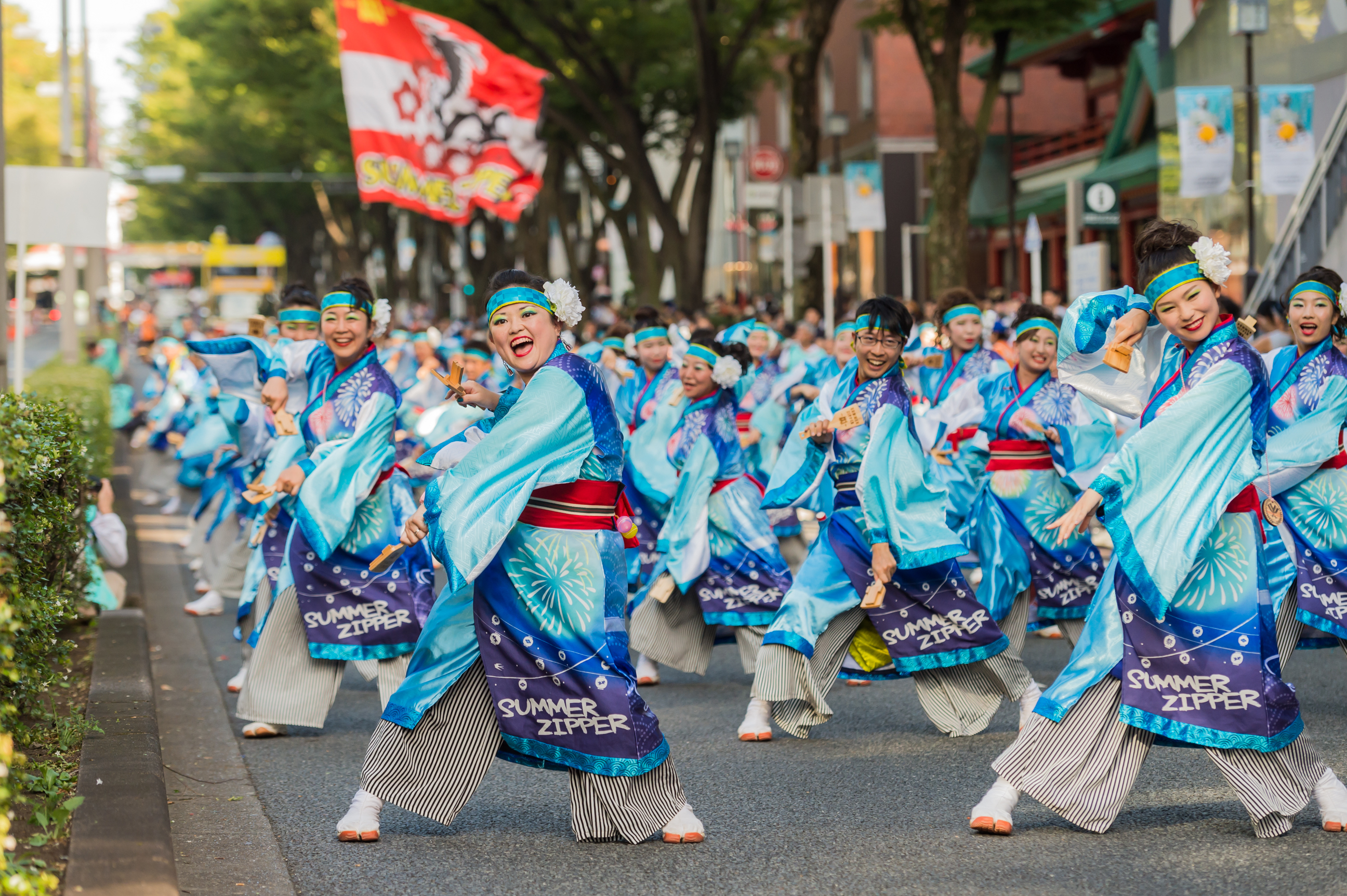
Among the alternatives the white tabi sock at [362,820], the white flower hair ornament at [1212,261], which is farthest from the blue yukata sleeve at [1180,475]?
the white tabi sock at [362,820]

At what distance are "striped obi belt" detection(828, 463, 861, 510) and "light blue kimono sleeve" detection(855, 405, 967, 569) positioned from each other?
4.0 inches

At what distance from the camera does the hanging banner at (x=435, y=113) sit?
1458 cm

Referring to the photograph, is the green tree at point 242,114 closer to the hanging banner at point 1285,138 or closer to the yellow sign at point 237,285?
the yellow sign at point 237,285

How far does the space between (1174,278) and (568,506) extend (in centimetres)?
189

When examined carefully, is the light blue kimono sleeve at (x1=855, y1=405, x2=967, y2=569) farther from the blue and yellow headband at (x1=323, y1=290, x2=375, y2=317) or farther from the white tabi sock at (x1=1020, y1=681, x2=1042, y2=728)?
the blue and yellow headband at (x1=323, y1=290, x2=375, y2=317)

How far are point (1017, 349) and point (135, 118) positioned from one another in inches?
2365

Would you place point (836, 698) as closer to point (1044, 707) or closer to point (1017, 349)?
point (1017, 349)

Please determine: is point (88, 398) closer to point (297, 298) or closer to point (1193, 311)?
point (297, 298)

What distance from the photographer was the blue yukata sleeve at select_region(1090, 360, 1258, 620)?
4.64 m

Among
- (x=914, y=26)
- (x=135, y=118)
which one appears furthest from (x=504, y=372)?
(x=135, y=118)

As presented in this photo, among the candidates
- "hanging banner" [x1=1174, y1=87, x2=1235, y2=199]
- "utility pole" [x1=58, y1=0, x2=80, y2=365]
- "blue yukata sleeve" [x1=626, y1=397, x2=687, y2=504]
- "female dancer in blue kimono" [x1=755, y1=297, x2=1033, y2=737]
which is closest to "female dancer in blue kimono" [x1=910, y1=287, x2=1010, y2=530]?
"blue yukata sleeve" [x1=626, y1=397, x2=687, y2=504]

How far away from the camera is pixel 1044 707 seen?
189 inches

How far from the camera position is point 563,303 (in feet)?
16.4

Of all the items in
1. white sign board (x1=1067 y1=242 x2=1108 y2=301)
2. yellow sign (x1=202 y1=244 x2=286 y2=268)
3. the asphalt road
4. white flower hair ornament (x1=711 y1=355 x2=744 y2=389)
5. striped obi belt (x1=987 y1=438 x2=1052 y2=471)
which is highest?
yellow sign (x1=202 y1=244 x2=286 y2=268)
